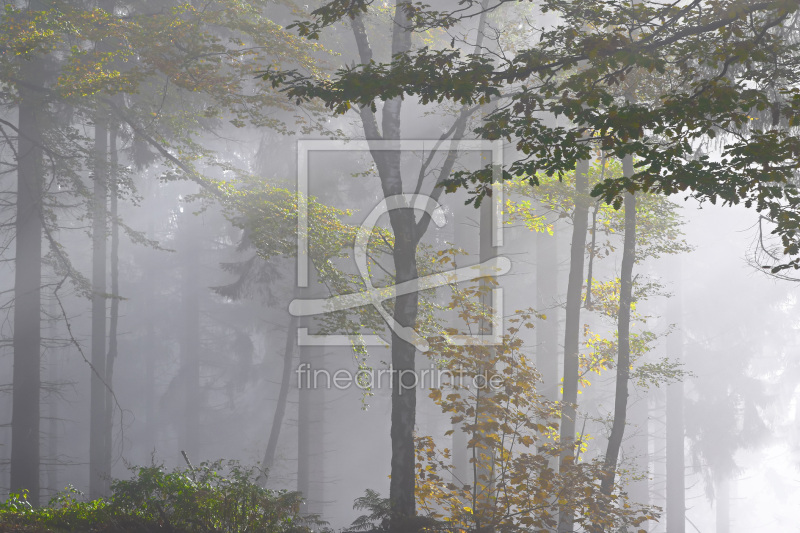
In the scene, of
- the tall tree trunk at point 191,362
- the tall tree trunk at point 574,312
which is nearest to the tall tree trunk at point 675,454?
the tall tree trunk at point 574,312

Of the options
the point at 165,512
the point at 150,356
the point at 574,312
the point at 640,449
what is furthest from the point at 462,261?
the point at 150,356

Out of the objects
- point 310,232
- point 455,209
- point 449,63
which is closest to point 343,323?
point 310,232

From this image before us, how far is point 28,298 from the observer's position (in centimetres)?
1291

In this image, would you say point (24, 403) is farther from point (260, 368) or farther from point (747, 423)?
point (747, 423)

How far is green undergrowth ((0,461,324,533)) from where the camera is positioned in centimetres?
503

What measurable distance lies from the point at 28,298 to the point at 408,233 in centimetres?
979

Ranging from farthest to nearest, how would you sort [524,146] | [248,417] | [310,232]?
[248,417] → [310,232] → [524,146]

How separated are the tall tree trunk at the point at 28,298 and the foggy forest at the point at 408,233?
0.06 m

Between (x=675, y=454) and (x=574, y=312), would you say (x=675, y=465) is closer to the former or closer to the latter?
(x=675, y=454)

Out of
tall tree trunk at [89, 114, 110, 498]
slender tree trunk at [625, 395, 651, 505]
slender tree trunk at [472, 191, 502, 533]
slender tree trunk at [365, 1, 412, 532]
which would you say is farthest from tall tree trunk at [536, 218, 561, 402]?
tall tree trunk at [89, 114, 110, 498]

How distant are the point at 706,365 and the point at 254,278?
88.1 ft

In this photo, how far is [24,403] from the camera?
11992mm

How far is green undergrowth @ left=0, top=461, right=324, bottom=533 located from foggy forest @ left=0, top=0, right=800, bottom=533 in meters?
0.04

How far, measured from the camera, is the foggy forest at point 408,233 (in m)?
4.61
